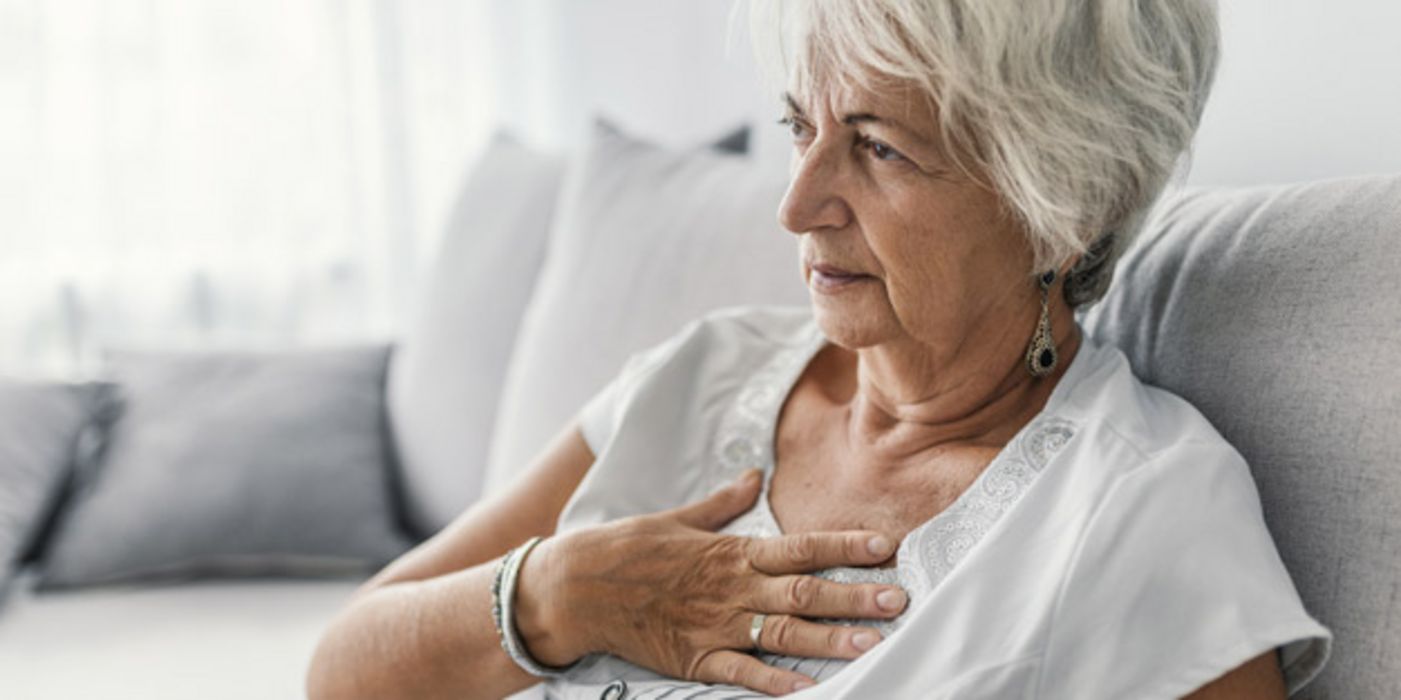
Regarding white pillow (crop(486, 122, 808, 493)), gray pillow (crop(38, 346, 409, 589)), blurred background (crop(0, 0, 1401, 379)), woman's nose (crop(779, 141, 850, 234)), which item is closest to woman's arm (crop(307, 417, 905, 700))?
woman's nose (crop(779, 141, 850, 234))

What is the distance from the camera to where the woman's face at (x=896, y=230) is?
42.9 inches

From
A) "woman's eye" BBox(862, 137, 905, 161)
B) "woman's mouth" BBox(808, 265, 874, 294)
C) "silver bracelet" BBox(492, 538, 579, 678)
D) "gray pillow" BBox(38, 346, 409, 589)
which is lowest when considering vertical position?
"gray pillow" BBox(38, 346, 409, 589)

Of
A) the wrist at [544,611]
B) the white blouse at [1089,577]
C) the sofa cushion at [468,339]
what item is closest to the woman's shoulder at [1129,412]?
the white blouse at [1089,577]

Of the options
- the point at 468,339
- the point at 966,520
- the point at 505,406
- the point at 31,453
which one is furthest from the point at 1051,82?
the point at 31,453

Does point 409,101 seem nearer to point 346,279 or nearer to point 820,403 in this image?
point 346,279

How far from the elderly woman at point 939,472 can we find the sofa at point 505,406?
0.06 meters

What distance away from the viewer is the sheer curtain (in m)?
2.83

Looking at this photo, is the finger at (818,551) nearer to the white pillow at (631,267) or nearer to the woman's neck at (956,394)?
the woman's neck at (956,394)

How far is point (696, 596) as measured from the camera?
116 cm

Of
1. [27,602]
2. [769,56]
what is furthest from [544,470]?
[27,602]

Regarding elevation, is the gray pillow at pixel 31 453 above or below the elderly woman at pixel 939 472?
below

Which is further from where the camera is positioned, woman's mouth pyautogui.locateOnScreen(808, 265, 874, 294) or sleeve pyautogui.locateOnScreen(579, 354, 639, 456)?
sleeve pyautogui.locateOnScreen(579, 354, 639, 456)

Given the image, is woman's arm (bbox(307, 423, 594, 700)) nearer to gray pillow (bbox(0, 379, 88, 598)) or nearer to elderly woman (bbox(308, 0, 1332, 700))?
elderly woman (bbox(308, 0, 1332, 700))

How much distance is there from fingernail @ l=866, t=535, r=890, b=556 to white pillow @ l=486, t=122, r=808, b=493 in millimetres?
493
